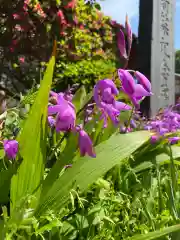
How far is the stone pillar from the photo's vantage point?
5901mm

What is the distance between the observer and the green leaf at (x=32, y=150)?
87 cm

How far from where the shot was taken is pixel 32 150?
0.87m

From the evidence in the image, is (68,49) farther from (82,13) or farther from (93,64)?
(93,64)

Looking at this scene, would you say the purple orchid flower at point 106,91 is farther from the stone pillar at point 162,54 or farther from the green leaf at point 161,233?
the stone pillar at point 162,54

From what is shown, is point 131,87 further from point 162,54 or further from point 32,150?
point 162,54

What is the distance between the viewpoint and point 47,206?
35.2 inches

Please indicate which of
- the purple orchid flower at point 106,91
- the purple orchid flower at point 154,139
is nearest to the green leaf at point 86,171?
the purple orchid flower at point 106,91

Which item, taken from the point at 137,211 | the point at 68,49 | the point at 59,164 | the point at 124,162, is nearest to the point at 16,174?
the point at 59,164

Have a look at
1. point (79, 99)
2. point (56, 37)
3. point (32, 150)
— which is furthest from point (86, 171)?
point (56, 37)

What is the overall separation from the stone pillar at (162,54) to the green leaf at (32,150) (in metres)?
4.94

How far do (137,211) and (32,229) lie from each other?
1.04 feet

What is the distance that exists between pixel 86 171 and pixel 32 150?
139mm

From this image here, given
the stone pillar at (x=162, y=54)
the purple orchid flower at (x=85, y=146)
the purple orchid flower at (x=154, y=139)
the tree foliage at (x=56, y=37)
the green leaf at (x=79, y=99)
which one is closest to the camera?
the purple orchid flower at (x=85, y=146)

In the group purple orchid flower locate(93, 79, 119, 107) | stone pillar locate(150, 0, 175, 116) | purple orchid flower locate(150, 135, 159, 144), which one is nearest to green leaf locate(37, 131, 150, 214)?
purple orchid flower locate(93, 79, 119, 107)
